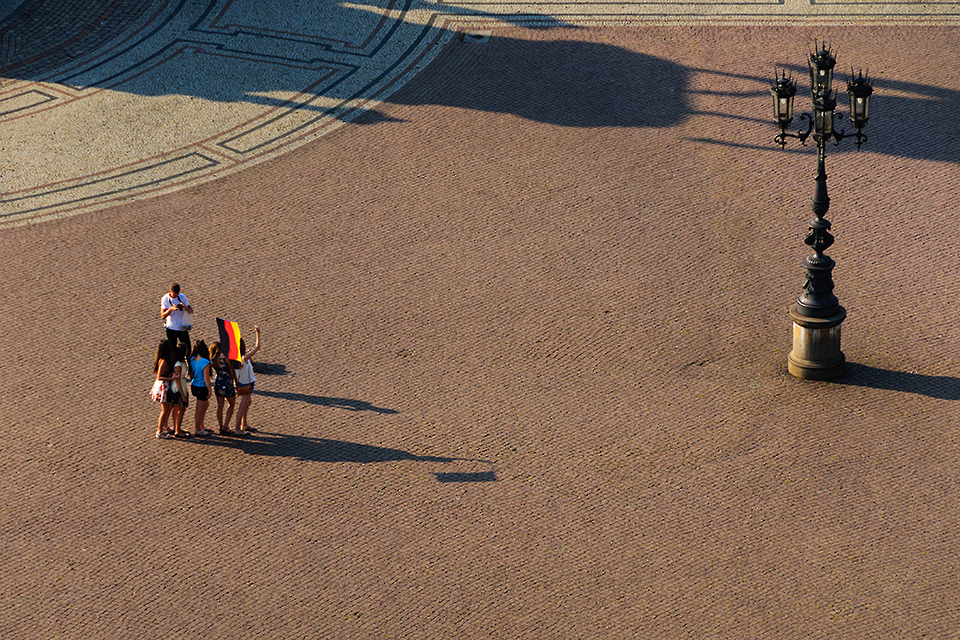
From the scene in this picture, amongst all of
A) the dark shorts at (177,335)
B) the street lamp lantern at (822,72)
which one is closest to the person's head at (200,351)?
the dark shorts at (177,335)

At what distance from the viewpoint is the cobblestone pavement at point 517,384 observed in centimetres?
1209

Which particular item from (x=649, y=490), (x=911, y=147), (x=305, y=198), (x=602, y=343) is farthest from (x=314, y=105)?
(x=649, y=490)

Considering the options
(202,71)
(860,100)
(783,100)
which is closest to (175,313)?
(783,100)

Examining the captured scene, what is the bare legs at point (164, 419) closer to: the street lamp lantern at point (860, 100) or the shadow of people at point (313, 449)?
the shadow of people at point (313, 449)

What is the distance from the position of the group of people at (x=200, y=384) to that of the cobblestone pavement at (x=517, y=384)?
236 mm

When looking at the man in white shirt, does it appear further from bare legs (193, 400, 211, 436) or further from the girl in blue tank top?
bare legs (193, 400, 211, 436)

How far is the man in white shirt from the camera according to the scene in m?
15.1

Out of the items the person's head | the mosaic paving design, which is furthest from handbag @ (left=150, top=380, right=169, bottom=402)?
the mosaic paving design

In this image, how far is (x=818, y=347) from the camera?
14758mm

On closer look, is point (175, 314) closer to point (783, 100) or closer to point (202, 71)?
point (783, 100)

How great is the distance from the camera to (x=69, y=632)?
1175cm

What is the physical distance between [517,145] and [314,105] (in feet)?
13.4

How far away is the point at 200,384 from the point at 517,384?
3.79m

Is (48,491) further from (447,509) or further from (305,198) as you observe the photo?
(305,198)
